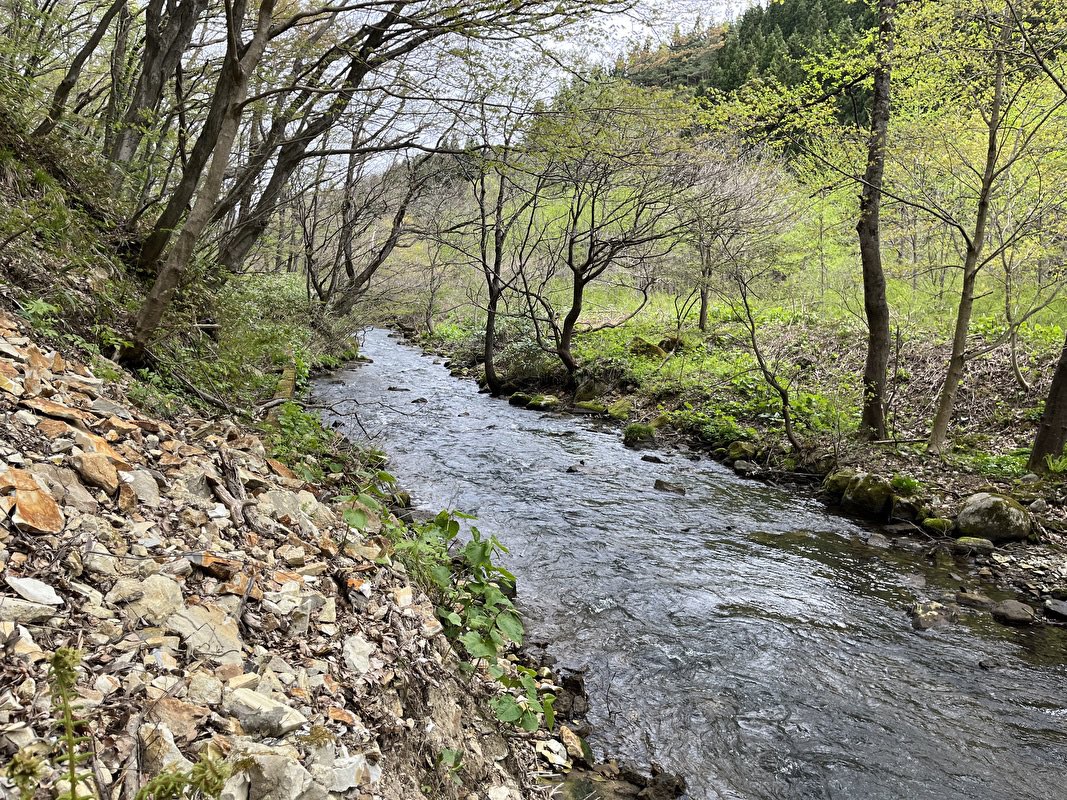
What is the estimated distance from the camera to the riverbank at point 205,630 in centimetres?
167

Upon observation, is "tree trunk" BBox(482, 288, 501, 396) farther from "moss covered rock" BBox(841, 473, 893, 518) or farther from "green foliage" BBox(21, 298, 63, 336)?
"green foliage" BBox(21, 298, 63, 336)

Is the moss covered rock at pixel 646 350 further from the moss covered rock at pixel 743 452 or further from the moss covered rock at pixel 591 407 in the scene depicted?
the moss covered rock at pixel 743 452

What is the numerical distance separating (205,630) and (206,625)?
0.03 metres

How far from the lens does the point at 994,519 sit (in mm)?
7098

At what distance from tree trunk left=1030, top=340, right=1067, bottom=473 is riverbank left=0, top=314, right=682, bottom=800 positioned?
7887 mm

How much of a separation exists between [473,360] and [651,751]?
17.1m

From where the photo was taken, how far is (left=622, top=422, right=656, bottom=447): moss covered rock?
11.6m

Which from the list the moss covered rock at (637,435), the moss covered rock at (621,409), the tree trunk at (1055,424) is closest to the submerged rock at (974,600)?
the tree trunk at (1055,424)

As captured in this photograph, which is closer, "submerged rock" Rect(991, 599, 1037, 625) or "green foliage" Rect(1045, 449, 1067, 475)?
"submerged rock" Rect(991, 599, 1037, 625)

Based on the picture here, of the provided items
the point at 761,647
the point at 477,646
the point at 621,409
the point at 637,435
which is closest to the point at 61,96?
the point at 477,646

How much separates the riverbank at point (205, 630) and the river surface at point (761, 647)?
109 cm

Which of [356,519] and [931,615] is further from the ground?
[356,519]

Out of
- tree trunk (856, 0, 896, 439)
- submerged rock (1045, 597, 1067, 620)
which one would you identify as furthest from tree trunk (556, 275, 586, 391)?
submerged rock (1045, 597, 1067, 620)

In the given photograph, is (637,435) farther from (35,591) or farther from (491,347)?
(35,591)
